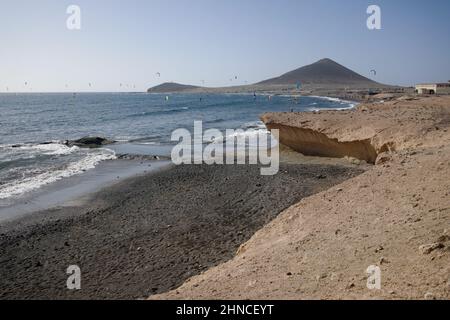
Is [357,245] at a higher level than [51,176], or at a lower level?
higher

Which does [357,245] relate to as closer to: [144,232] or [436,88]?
[144,232]

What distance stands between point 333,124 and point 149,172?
10.4 meters

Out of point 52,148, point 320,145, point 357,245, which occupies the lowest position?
point 52,148

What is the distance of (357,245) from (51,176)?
1967 centimetres

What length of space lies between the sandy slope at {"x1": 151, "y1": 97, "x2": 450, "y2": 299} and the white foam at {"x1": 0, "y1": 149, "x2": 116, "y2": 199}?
46.6 ft

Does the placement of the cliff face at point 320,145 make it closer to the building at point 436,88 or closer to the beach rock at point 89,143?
the beach rock at point 89,143

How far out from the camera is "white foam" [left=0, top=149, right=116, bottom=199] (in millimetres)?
18584

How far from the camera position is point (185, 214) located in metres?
13.7

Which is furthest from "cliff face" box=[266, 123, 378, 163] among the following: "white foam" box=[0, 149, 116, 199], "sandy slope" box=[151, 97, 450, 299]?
"white foam" box=[0, 149, 116, 199]

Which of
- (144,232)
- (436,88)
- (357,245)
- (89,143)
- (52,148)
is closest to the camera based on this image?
(357,245)

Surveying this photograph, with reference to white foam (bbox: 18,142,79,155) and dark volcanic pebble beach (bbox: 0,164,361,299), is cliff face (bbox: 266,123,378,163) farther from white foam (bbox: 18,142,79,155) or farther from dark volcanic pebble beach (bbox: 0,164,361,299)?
white foam (bbox: 18,142,79,155)

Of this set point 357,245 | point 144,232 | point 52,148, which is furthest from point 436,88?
point 357,245

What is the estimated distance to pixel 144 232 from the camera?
39.6 ft

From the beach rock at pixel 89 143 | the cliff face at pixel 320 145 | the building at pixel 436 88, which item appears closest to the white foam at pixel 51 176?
the beach rock at pixel 89 143
